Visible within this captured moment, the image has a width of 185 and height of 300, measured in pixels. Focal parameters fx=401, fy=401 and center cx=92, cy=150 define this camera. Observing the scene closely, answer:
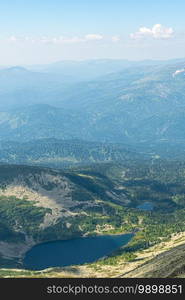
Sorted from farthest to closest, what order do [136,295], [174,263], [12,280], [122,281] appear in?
[174,263], [12,280], [122,281], [136,295]

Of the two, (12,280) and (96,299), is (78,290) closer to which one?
(96,299)

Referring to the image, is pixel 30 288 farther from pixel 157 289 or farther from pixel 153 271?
pixel 153 271

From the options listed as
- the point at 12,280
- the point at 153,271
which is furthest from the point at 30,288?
the point at 153,271

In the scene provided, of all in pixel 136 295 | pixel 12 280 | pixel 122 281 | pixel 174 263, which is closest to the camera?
pixel 136 295

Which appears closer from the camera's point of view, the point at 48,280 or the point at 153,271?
the point at 48,280

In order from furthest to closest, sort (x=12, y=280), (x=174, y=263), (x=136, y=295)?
(x=174, y=263), (x=12, y=280), (x=136, y=295)

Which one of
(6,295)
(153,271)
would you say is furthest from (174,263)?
(6,295)

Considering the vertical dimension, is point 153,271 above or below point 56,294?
below

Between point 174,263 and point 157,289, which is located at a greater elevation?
point 157,289

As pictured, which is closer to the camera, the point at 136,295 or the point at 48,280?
the point at 136,295
